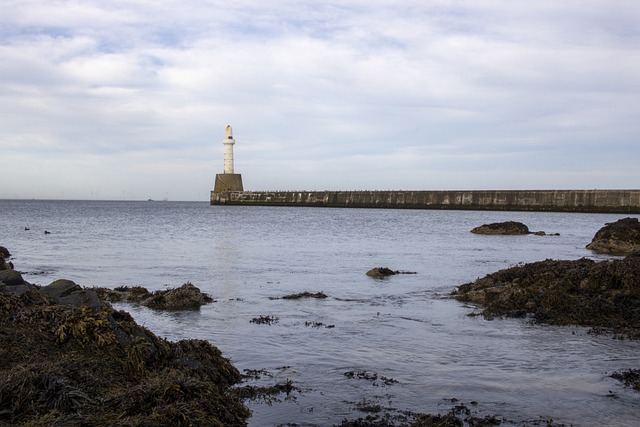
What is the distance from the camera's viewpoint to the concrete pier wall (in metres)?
70.7

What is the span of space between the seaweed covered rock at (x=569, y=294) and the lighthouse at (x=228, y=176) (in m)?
74.2

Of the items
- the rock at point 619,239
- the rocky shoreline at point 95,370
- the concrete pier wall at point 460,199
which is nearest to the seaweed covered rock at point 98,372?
the rocky shoreline at point 95,370

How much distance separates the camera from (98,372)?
5898mm

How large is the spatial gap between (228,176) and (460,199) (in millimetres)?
34295

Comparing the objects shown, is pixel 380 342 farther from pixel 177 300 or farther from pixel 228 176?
pixel 228 176

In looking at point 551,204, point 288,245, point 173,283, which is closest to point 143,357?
point 173,283

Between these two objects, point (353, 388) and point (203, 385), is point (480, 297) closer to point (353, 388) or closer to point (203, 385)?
point (353, 388)

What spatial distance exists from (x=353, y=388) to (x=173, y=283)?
1034 centimetres

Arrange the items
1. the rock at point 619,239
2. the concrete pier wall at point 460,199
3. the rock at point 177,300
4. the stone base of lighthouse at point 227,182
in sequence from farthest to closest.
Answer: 1. the stone base of lighthouse at point 227,182
2. the concrete pier wall at point 460,199
3. the rock at point 619,239
4. the rock at point 177,300

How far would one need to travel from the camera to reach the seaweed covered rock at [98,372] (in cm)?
495

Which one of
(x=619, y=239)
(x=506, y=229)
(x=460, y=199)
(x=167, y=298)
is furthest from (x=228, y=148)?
(x=167, y=298)

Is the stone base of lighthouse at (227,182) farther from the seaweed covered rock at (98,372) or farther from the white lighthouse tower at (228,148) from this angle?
the seaweed covered rock at (98,372)

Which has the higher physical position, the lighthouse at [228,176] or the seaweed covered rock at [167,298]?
the lighthouse at [228,176]

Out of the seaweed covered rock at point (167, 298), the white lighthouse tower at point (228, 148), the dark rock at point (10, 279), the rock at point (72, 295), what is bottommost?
the seaweed covered rock at point (167, 298)
